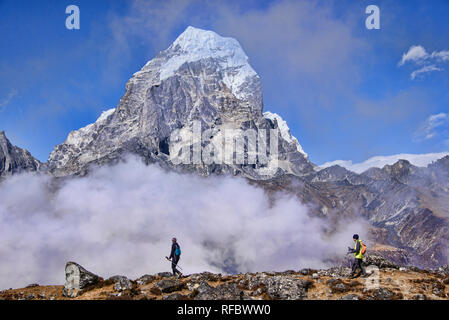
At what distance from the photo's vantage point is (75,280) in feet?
107

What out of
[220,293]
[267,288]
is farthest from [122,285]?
[267,288]

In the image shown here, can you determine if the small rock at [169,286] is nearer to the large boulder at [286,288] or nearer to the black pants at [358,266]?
the large boulder at [286,288]

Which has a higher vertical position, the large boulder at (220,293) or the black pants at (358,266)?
the black pants at (358,266)

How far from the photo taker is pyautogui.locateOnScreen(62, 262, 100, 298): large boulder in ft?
105

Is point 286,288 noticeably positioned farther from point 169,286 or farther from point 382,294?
point 169,286

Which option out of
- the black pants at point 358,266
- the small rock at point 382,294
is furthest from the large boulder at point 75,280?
the small rock at point 382,294

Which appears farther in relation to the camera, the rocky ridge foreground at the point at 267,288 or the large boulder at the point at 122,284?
the large boulder at the point at 122,284

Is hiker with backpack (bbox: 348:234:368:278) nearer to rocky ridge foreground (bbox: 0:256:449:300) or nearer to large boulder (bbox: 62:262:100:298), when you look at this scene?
rocky ridge foreground (bbox: 0:256:449:300)

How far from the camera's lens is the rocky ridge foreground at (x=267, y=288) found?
2833cm

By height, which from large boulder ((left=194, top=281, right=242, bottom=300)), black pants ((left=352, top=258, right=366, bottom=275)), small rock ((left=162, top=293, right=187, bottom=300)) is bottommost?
small rock ((left=162, top=293, right=187, bottom=300))

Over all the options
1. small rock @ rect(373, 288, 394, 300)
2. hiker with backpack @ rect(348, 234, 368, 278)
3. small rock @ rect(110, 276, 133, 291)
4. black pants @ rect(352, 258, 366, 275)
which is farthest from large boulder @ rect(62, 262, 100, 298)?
small rock @ rect(373, 288, 394, 300)
